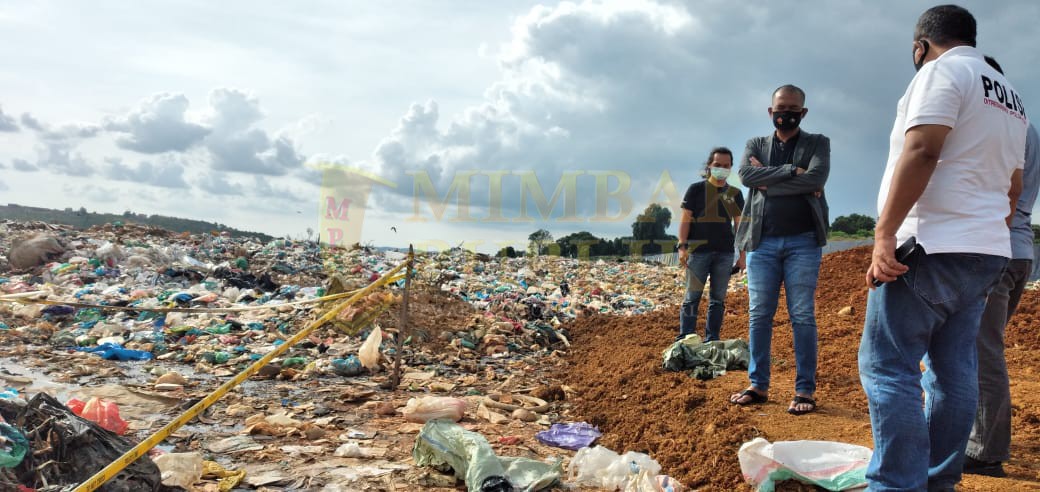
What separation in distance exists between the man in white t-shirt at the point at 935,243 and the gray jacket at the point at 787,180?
131cm

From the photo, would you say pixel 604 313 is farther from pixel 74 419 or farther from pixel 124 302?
pixel 74 419

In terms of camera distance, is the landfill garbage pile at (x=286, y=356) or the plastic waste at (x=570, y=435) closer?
the landfill garbage pile at (x=286, y=356)

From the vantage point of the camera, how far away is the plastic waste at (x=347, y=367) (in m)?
5.47

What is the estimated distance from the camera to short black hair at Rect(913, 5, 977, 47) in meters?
2.14

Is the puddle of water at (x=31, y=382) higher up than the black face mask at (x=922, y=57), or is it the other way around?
the black face mask at (x=922, y=57)

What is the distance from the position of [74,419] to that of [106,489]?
1.22 feet

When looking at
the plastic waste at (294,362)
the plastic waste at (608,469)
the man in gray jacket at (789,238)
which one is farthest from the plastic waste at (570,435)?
the plastic waste at (294,362)

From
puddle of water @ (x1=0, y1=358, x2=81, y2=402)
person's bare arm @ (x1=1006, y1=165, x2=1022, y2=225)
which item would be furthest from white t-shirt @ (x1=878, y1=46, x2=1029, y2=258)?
puddle of water @ (x1=0, y1=358, x2=81, y2=402)

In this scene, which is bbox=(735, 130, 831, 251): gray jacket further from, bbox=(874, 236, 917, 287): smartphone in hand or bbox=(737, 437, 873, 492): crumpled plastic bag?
bbox=(874, 236, 917, 287): smartphone in hand

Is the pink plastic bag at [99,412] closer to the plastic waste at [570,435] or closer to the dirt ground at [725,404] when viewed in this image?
the plastic waste at [570,435]

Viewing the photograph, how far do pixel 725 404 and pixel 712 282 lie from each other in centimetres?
175

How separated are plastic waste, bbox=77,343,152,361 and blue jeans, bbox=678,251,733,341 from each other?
5120mm

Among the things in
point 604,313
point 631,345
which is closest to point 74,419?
point 631,345

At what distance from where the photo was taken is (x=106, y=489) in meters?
2.32
